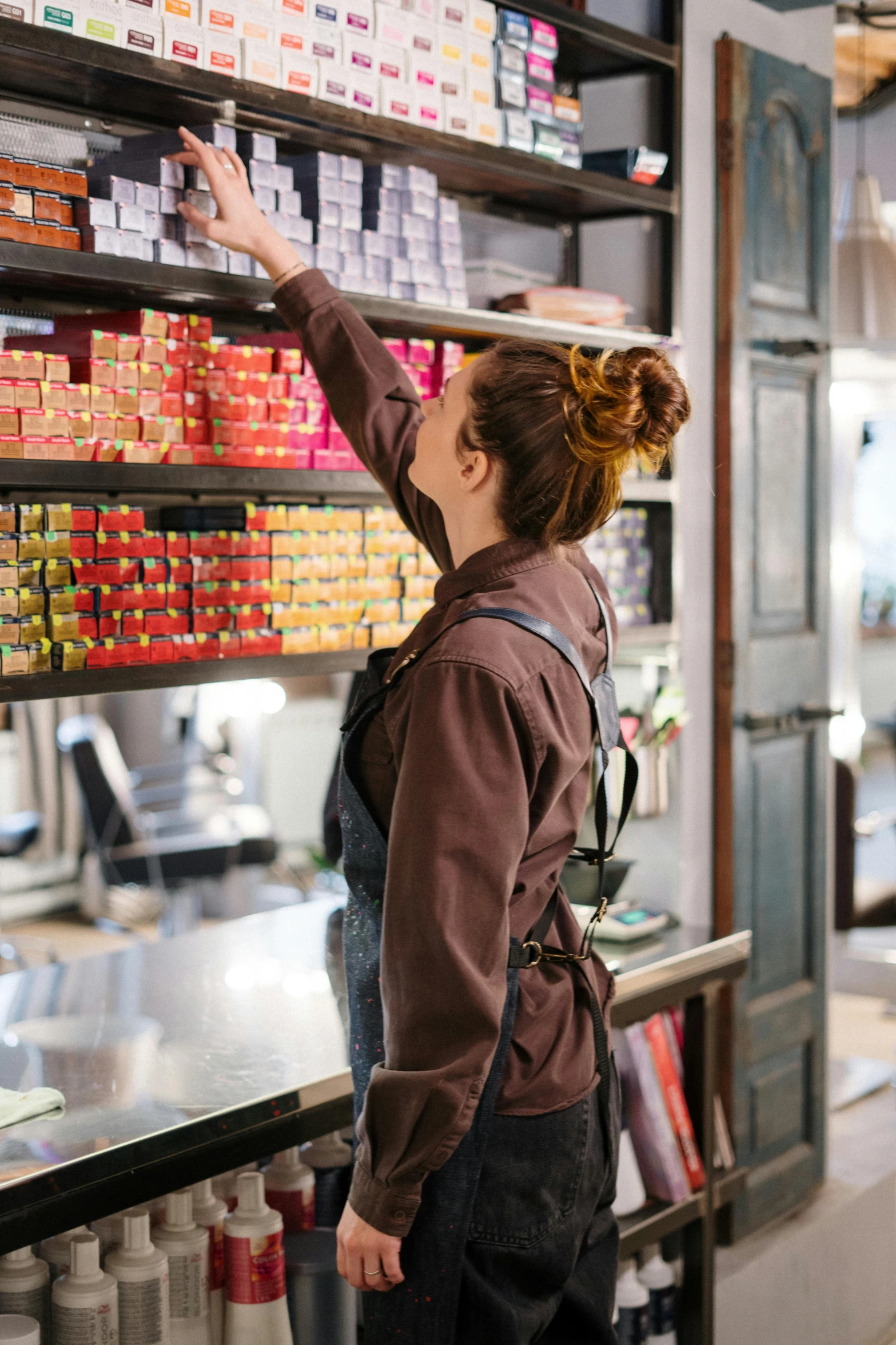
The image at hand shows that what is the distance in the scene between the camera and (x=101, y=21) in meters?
1.96

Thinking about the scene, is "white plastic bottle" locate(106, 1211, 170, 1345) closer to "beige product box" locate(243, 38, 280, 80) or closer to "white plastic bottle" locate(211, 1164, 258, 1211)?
"white plastic bottle" locate(211, 1164, 258, 1211)

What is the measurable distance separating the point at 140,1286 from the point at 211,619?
100 centimetres

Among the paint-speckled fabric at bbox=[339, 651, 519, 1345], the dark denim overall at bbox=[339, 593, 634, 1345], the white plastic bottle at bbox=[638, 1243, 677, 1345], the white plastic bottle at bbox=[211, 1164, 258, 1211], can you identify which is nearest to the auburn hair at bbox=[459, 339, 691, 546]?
the dark denim overall at bbox=[339, 593, 634, 1345]

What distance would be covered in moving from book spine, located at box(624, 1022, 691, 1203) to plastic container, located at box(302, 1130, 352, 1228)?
75 centimetres

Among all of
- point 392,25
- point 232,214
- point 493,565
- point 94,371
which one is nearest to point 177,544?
point 94,371

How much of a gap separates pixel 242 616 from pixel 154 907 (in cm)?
482

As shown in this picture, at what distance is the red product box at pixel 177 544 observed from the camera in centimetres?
217

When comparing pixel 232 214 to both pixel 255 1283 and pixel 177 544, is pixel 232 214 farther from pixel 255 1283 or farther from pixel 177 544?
pixel 255 1283

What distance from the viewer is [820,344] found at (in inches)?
137

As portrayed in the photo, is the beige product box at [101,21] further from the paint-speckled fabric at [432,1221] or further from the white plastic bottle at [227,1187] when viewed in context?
the white plastic bottle at [227,1187]

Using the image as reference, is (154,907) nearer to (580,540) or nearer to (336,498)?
(336,498)

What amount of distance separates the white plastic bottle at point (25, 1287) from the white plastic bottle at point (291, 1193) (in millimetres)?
459

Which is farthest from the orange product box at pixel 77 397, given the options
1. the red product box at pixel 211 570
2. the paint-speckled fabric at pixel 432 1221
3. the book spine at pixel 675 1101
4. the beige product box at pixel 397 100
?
the book spine at pixel 675 1101

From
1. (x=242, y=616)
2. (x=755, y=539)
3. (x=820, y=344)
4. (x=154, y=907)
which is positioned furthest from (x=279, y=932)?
(x=154, y=907)
